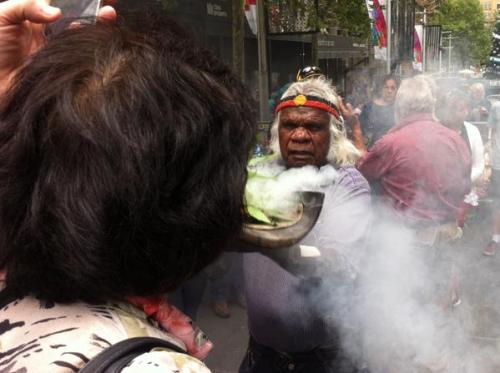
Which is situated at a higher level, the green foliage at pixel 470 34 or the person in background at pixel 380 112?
the green foliage at pixel 470 34

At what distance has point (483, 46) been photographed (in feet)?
160

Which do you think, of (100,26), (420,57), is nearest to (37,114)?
(100,26)

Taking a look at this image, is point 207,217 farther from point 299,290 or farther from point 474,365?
point 474,365

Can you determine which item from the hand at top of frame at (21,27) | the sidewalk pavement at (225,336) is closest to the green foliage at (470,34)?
the sidewalk pavement at (225,336)

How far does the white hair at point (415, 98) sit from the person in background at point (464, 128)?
124 cm

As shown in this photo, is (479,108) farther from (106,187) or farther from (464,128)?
(106,187)

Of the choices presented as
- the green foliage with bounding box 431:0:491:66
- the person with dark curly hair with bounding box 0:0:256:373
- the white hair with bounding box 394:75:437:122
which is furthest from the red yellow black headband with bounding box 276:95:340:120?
the green foliage with bounding box 431:0:491:66

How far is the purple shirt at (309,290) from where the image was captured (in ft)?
6.11

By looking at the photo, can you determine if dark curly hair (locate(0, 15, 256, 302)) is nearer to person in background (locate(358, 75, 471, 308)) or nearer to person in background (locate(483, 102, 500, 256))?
person in background (locate(358, 75, 471, 308))

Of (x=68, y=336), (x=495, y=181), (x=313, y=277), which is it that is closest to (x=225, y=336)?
(x=313, y=277)

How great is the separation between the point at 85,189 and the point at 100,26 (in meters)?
0.28

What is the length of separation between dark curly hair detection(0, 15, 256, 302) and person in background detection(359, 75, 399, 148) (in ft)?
17.9

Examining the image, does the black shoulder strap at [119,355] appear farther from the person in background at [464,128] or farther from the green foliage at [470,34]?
the green foliage at [470,34]

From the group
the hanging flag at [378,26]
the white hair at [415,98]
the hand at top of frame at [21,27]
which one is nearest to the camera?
the hand at top of frame at [21,27]
